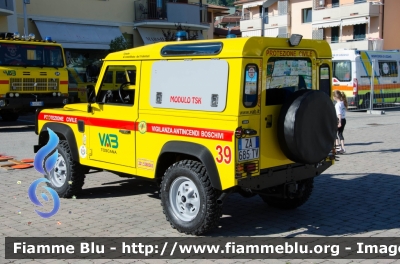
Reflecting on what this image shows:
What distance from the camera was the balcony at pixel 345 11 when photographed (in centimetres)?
4084

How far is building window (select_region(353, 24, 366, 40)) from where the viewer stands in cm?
4262

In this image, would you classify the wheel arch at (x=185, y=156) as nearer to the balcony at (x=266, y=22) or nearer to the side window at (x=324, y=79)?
the side window at (x=324, y=79)

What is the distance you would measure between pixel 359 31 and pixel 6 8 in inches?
1180

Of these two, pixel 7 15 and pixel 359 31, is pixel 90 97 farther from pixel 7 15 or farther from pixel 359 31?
pixel 359 31

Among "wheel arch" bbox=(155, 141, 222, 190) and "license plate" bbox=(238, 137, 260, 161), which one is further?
"wheel arch" bbox=(155, 141, 222, 190)

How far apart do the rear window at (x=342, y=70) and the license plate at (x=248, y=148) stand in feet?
59.3

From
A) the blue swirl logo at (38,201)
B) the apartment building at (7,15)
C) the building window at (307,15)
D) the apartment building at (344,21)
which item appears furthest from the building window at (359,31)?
the blue swirl logo at (38,201)

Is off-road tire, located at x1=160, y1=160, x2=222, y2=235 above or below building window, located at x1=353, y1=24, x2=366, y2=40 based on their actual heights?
below

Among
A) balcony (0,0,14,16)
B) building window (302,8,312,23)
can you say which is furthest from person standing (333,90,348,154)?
building window (302,8,312,23)

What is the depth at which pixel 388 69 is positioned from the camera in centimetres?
2431

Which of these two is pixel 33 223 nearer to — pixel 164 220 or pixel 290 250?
pixel 164 220

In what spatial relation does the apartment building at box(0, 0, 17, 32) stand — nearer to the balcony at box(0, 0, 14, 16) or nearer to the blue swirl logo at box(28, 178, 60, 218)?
the balcony at box(0, 0, 14, 16)

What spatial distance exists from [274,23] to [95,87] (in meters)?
46.3

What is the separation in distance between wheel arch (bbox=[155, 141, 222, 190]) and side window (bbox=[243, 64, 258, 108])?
71 centimetres
